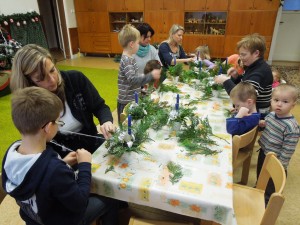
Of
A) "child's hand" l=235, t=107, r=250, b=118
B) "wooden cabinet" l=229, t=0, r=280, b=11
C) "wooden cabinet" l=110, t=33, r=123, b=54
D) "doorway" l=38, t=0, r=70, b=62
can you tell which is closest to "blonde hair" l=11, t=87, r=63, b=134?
"child's hand" l=235, t=107, r=250, b=118

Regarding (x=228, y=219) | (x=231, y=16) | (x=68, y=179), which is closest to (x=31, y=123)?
(x=68, y=179)

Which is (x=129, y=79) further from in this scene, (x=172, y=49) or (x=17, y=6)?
(x=17, y=6)

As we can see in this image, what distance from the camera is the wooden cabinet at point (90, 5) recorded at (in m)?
6.89

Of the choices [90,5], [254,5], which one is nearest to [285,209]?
[254,5]

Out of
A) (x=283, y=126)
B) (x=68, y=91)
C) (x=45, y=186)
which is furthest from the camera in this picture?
(x=283, y=126)

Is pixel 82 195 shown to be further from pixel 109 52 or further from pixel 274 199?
pixel 109 52

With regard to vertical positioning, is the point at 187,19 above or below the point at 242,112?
above

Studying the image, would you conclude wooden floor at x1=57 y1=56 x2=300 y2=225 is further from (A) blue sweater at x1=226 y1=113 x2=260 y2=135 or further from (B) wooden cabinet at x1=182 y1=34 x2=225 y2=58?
(B) wooden cabinet at x1=182 y1=34 x2=225 y2=58

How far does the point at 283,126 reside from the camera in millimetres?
1717

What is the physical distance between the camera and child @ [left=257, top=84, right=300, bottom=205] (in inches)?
65.9

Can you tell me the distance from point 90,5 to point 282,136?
6.87m

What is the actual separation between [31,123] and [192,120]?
98cm

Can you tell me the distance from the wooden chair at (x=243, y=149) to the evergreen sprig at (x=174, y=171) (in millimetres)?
474

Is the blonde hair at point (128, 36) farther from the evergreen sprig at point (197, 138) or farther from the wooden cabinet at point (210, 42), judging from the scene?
the wooden cabinet at point (210, 42)
